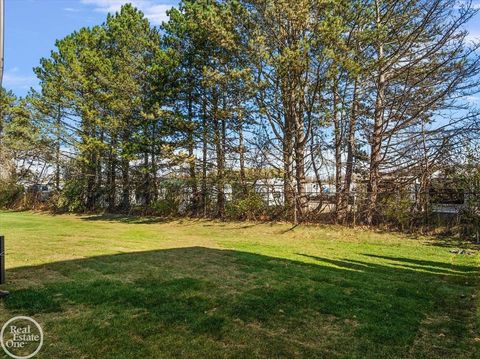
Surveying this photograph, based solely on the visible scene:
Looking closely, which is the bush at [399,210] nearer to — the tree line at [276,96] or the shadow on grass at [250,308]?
the tree line at [276,96]

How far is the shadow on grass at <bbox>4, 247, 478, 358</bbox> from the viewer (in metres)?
3.38

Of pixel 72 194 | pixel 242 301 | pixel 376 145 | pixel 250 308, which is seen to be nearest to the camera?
pixel 250 308

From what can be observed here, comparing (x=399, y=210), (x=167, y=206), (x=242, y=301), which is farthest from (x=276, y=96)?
(x=242, y=301)

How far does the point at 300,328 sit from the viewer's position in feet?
12.5

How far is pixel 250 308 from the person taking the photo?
4.39 metres

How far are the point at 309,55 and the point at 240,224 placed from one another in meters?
6.70

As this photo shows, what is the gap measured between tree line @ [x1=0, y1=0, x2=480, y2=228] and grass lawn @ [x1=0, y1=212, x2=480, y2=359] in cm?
544

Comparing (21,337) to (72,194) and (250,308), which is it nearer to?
(250,308)

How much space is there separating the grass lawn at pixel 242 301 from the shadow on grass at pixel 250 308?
16 mm

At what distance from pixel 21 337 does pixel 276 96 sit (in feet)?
39.8

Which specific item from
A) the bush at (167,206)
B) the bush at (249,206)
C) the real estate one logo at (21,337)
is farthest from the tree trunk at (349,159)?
the real estate one logo at (21,337)

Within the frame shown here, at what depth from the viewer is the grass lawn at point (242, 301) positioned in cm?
337

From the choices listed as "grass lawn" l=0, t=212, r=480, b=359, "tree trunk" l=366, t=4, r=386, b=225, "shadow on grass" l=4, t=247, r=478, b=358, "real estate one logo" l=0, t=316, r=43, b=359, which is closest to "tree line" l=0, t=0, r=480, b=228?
"tree trunk" l=366, t=4, r=386, b=225

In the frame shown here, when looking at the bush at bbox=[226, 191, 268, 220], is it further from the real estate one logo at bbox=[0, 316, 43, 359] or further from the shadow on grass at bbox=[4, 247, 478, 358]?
the real estate one logo at bbox=[0, 316, 43, 359]
